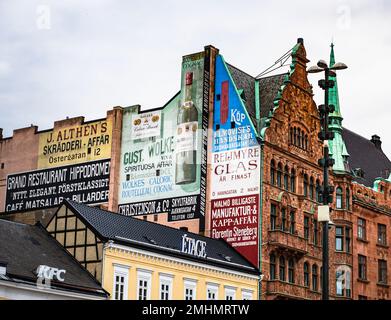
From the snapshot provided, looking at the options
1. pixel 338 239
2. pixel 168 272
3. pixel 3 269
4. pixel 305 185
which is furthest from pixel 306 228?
pixel 3 269

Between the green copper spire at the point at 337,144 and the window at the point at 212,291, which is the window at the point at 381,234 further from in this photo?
the window at the point at 212,291

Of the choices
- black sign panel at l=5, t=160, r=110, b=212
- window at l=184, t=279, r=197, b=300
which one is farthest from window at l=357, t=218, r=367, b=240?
window at l=184, t=279, r=197, b=300

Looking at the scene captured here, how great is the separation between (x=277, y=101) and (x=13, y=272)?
30.0 metres

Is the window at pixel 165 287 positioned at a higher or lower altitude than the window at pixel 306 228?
lower

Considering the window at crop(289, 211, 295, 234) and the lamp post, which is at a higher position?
the window at crop(289, 211, 295, 234)

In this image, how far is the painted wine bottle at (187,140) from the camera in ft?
219

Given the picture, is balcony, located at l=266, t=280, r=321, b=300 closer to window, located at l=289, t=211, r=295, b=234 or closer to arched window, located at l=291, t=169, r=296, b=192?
window, located at l=289, t=211, r=295, b=234

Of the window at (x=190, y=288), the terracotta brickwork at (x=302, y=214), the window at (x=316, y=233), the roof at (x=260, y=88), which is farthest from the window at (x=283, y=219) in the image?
the window at (x=190, y=288)

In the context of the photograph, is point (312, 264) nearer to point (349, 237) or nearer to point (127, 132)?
point (349, 237)

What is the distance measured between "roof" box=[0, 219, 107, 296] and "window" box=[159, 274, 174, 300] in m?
4.96

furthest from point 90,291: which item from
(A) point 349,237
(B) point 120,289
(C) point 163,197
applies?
(A) point 349,237

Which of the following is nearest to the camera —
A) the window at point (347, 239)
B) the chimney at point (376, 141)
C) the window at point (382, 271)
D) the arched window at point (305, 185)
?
the arched window at point (305, 185)

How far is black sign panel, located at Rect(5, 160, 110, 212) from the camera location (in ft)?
233

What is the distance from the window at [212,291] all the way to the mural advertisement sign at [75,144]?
1881cm
